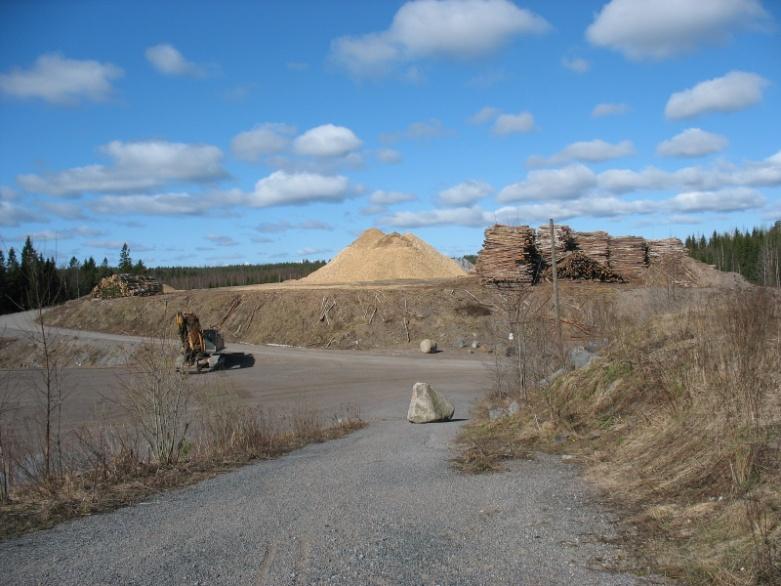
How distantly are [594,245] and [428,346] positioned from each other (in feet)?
36.8

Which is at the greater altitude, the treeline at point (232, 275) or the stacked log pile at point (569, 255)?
the treeline at point (232, 275)

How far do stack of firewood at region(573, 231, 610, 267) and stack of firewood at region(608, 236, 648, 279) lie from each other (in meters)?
0.53

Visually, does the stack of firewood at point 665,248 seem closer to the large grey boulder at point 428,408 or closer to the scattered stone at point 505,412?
the large grey boulder at point 428,408

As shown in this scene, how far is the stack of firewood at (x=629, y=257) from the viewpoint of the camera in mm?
38656

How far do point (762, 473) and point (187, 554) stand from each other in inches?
186

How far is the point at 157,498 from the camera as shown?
25.8 feet

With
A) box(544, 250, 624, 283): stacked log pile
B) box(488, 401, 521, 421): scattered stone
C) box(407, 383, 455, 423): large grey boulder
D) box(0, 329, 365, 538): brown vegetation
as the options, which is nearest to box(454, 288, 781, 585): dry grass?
box(488, 401, 521, 421): scattered stone

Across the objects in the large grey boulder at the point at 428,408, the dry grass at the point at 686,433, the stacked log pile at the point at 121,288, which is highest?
the stacked log pile at the point at 121,288

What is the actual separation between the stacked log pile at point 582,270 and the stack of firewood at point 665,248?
247cm

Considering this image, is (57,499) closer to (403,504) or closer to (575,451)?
(403,504)

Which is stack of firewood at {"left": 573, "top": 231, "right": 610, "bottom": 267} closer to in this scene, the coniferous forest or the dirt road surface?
the coniferous forest

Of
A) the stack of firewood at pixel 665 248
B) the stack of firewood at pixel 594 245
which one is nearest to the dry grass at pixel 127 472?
the stack of firewood at pixel 594 245

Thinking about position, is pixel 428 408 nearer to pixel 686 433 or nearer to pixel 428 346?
pixel 686 433

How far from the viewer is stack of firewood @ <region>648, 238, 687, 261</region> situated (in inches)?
1512
